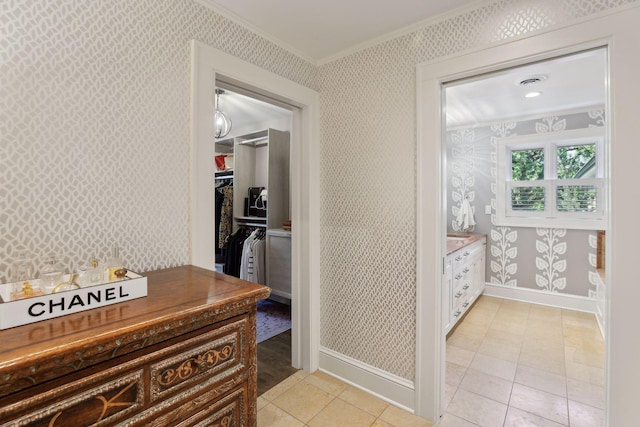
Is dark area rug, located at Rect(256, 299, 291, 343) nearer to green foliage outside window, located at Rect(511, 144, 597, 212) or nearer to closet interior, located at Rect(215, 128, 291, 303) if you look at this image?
closet interior, located at Rect(215, 128, 291, 303)

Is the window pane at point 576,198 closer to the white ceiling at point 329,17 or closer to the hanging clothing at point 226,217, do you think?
the white ceiling at point 329,17

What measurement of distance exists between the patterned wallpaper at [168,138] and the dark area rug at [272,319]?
870 mm

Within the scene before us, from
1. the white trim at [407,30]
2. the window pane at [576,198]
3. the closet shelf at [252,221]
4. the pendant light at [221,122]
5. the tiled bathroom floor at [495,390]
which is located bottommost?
the tiled bathroom floor at [495,390]

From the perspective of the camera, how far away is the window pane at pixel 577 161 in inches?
144

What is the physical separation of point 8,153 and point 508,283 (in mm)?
4898

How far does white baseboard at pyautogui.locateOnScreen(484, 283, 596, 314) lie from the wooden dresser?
4.08 m

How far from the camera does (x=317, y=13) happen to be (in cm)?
175

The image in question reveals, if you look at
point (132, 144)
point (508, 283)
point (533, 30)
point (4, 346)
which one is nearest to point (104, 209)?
point (132, 144)

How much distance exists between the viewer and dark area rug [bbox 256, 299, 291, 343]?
3078 mm

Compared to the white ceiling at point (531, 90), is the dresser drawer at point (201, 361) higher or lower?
lower

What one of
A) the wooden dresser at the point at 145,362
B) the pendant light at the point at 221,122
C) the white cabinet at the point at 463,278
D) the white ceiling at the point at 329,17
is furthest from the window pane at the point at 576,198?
the wooden dresser at the point at 145,362

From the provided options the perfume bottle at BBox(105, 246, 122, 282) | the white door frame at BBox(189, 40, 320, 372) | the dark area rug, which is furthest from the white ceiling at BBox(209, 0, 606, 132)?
the dark area rug

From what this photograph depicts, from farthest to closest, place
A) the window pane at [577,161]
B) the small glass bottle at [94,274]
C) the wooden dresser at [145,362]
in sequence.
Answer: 1. the window pane at [577,161]
2. the small glass bottle at [94,274]
3. the wooden dresser at [145,362]

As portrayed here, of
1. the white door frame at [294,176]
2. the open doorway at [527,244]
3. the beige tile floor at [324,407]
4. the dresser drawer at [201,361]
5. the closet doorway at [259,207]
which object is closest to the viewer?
the dresser drawer at [201,361]
